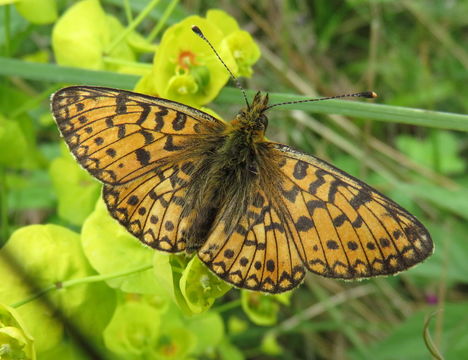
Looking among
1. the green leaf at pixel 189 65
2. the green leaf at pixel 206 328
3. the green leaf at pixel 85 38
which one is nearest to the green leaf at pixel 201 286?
the green leaf at pixel 189 65

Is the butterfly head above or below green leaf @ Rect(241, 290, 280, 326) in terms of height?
above

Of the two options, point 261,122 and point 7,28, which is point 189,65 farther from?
point 7,28

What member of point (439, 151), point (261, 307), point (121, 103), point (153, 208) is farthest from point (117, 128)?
point (439, 151)

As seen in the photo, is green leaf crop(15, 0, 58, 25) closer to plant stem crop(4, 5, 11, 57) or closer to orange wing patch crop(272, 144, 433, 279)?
plant stem crop(4, 5, 11, 57)

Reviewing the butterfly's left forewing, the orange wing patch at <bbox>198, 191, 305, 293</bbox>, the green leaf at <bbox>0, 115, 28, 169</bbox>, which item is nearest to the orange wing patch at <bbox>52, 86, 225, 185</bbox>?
the butterfly's left forewing

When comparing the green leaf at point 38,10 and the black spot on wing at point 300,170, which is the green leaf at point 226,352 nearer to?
the black spot on wing at point 300,170

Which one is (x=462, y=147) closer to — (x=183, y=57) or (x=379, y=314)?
(x=379, y=314)

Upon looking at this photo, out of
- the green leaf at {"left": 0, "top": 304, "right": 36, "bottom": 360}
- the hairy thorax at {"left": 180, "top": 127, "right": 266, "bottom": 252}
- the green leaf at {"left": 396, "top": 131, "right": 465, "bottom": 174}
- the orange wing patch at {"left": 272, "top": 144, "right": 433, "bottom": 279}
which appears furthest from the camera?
the green leaf at {"left": 396, "top": 131, "right": 465, "bottom": 174}

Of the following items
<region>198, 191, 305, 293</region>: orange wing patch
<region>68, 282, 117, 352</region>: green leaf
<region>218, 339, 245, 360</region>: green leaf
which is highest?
<region>198, 191, 305, 293</region>: orange wing patch
